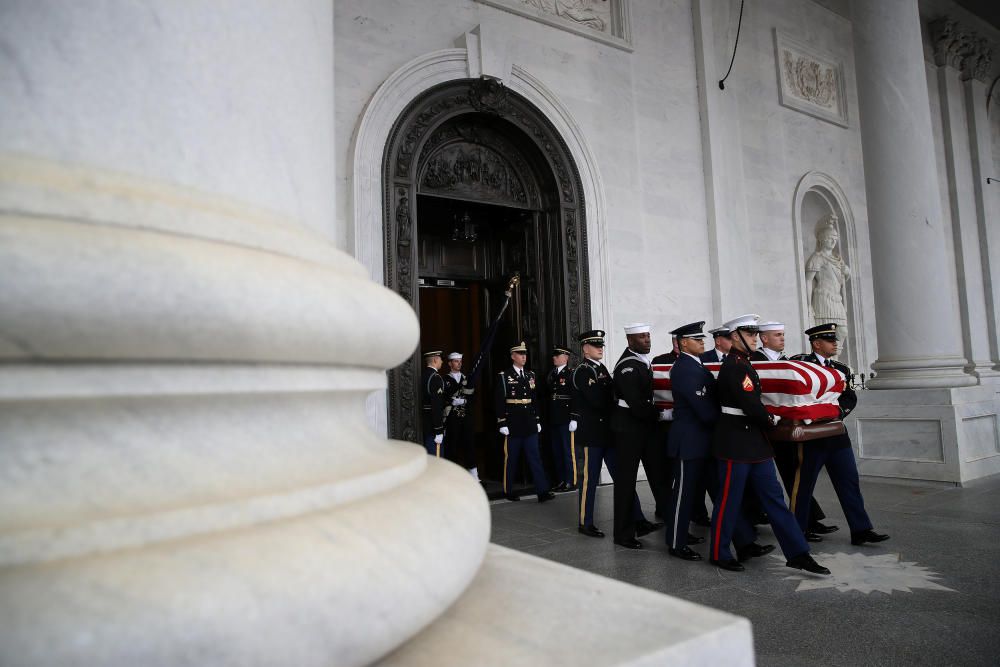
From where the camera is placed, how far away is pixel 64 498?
0.71 metres

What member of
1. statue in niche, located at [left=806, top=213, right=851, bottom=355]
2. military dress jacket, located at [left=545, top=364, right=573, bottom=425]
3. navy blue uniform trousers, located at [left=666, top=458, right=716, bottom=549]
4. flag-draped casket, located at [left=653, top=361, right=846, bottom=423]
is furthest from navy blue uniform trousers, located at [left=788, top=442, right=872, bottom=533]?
statue in niche, located at [left=806, top=213, right=851, bottom=355]

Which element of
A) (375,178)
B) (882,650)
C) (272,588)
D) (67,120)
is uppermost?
(375,178)

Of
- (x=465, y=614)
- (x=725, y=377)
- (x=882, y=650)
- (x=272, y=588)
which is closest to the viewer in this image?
(x=272, y=588)

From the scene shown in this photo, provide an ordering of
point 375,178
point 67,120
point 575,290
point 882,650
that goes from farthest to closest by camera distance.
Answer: point 575,290
point 375,178
point 882,650
point 67,120

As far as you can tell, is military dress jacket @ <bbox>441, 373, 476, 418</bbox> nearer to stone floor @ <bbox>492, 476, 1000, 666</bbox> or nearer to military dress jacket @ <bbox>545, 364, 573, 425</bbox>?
military dress jacket @ <bbox>545, 364, 573, 425</bbox>

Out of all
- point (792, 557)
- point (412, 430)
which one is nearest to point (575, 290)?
point (412, 430)

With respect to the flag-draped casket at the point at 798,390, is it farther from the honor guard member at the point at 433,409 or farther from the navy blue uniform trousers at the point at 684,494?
the honor guard member at the point at 433,409

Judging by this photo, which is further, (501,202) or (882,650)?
(501,202)

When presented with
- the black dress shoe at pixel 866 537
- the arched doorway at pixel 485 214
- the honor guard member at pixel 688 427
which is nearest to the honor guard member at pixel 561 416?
the arched doorway at pixel 485 214

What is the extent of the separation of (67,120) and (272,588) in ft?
2.08

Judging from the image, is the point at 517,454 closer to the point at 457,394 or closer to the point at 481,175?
the point at 457,394

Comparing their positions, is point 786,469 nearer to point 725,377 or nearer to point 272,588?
point 725,377

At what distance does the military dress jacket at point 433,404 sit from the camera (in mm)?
7117

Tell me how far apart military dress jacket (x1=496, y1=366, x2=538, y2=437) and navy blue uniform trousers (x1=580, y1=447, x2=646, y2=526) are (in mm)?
1684
